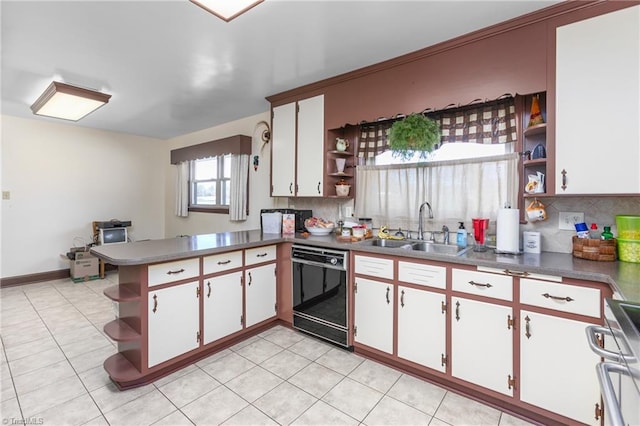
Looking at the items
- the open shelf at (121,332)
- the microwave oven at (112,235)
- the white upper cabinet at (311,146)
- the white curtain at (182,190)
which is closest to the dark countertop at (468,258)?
the open shelf at (121,332)

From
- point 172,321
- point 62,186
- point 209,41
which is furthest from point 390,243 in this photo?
point 62,186

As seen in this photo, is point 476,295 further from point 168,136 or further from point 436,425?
point 168,136

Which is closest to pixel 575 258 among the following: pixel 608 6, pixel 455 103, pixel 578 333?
pixel 578 333

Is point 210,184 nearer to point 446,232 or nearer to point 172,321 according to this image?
point 172,321

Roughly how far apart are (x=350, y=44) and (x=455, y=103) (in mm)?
954

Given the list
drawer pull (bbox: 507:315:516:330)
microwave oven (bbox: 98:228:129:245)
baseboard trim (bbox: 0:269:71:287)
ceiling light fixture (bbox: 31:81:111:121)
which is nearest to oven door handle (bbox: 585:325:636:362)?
drawer pull (bbox: 507:315:516:330)

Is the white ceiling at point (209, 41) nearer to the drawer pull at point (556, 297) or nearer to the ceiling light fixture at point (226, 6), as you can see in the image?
the ceiling light fixture at point (226, 6)

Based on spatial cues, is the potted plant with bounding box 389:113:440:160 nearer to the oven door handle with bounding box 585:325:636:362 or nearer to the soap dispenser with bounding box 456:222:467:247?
the soap dispenser with bounding box 456:222:467:247

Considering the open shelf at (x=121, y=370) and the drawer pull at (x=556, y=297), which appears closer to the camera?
the drawer pull at (x=556, y=297)

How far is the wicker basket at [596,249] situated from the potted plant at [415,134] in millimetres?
1210

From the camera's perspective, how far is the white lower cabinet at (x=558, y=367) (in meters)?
Result: 1.58

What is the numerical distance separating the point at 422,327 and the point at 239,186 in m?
3.23

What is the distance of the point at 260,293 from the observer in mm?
2879

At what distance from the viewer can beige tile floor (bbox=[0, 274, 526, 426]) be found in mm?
1786
